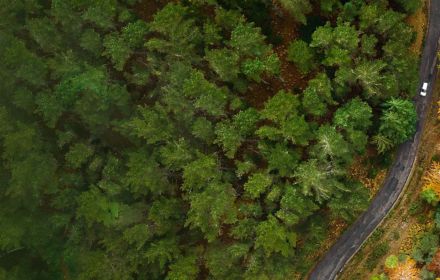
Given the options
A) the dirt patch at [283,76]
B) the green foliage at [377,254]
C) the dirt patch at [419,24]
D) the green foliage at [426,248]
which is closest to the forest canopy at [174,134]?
the dirt patch at [283,76]

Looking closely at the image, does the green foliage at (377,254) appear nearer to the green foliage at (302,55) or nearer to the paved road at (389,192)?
the paved road at (389,192)

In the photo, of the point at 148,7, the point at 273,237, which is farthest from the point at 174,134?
the point at 148,7

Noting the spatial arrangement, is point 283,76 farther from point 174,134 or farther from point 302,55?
point 174,134

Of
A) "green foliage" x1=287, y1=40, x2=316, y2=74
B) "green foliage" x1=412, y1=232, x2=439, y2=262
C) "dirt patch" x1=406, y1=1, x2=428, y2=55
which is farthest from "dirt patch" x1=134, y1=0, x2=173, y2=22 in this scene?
"green foliage" x1=412, y1=232, x2=439, y2=262

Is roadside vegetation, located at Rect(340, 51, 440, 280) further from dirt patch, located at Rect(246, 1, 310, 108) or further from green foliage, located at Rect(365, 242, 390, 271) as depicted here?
dirt patch, located at Rect(246, 1, 310, 108)

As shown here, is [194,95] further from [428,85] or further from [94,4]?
[428,85]
